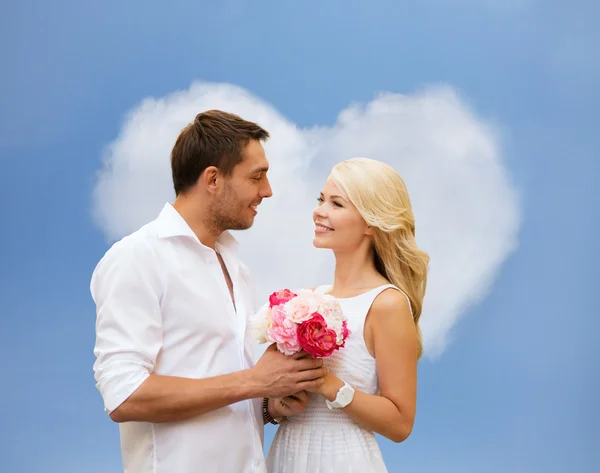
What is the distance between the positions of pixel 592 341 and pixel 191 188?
4.26 metres

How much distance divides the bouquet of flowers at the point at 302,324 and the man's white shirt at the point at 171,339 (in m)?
0.23

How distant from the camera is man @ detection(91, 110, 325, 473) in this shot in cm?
313

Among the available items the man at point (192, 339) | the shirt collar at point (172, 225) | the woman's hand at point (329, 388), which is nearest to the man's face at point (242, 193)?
the man at point (192, 339)

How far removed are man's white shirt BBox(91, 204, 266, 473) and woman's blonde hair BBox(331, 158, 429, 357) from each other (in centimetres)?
70

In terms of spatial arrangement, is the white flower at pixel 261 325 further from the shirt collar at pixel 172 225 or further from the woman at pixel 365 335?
the shirt collar at pixel 172 225

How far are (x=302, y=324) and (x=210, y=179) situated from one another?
0.88m

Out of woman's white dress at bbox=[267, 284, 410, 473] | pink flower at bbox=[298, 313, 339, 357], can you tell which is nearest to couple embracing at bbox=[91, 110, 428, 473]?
woman's white dress at bbox=[267, 284, 410, 473]

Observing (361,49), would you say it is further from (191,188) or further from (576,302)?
(191,188)

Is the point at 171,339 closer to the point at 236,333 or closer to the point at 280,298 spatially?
the point at 236,333

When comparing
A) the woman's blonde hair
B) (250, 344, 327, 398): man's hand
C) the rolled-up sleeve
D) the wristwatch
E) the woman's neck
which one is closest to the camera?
the rolled-up sleeve

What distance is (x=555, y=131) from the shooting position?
6887 millimetres

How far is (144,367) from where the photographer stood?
10.3 feet

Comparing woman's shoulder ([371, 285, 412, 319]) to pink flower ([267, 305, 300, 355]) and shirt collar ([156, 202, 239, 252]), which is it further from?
shirt collar ([156, 202, 239, 252])

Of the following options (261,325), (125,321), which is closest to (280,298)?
(261,325)
